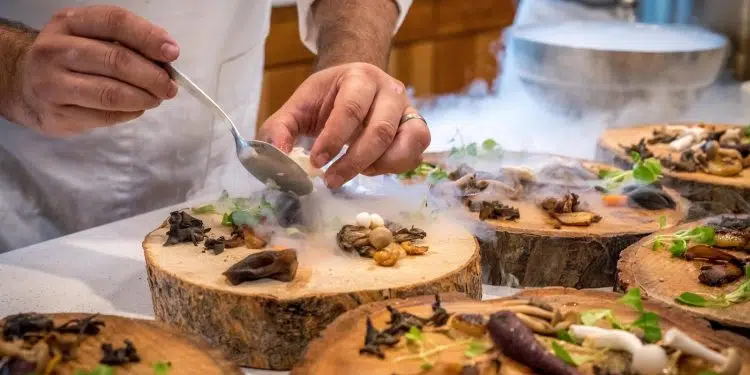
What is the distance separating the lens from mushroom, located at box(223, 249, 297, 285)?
1.66 m

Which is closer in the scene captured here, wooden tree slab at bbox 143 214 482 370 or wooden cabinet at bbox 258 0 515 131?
wooden tree slab at bbox 143 214 482 370

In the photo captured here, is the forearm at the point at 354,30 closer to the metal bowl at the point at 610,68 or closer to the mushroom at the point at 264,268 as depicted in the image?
the metal bowl at the point at 610,68

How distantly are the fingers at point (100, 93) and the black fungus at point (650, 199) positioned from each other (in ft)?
4.04

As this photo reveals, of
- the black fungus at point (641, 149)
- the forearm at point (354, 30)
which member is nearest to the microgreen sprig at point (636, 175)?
the black fungus at point (641, 149)

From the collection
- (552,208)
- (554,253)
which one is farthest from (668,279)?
(552,208)

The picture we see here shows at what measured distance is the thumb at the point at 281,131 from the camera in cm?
204

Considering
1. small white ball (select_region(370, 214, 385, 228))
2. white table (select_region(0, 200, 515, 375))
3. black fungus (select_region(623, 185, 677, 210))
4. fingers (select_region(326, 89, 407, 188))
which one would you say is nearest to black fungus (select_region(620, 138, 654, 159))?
black fungus (select_region(623, 185, 677, 210))

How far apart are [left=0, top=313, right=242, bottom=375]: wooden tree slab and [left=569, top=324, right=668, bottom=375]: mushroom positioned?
1.73 feet

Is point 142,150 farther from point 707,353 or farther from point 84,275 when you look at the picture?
point 707,353

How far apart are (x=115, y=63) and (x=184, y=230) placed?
390 mm

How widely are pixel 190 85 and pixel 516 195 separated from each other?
0.95 meters

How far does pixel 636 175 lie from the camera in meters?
2.47

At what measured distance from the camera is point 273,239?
1.91m

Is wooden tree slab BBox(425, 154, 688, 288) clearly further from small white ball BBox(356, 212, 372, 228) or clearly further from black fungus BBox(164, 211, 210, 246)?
black fungus BBox(164, 211, 210, 246)
